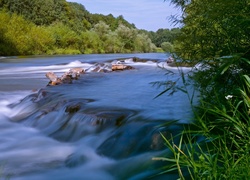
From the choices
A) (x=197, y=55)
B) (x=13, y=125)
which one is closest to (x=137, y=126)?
(x=197, y=55)

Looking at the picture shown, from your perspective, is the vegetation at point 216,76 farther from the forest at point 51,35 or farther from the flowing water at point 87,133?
the forest at point 51,35

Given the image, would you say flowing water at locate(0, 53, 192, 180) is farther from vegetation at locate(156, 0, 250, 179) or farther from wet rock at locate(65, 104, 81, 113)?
vegetation at locate(156, 0, 250, 179)

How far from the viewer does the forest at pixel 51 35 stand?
3341 centimetres

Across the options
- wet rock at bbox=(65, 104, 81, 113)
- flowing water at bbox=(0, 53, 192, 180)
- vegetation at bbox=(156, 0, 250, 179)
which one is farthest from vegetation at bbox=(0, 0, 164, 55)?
vegetation at bbox=(156, 0, 250, 179)

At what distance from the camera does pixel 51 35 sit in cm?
3969

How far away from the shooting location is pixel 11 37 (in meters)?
32.3

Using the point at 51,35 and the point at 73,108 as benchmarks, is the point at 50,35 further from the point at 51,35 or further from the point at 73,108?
the point at 73,108

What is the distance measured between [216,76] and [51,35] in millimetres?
38468

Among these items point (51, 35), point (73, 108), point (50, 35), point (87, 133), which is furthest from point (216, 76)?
point (51, 35)

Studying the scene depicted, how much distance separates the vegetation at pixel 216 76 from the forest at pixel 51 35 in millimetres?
24975

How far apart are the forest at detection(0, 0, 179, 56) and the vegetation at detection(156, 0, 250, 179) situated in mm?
24975

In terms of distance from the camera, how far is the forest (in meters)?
33.4

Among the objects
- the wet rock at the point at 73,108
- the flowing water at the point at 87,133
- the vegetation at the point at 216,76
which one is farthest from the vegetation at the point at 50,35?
the vegetation at the point at 216,76

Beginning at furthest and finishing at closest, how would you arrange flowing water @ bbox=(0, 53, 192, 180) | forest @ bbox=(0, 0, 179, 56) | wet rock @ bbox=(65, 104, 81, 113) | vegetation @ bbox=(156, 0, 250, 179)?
forest @ bbox=(0, 0, 179, 56), wet rock @ bbox=(65, 104, 81, 113), flowing water @ bbox=(0, 53, 192, 180), vegetation @ bbox=(156, 0, 250, 179)
